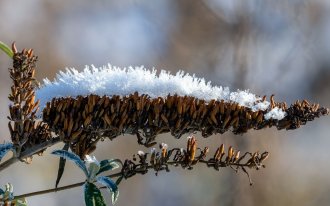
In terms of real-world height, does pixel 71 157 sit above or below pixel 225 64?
below

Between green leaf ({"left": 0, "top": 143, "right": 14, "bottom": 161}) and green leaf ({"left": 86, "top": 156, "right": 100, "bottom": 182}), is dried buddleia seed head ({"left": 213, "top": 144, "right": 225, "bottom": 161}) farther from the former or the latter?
green leaf ({"left": 0, "top": 143, "right": 14, "bottom": 161})

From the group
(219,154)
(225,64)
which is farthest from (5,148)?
(225,64)

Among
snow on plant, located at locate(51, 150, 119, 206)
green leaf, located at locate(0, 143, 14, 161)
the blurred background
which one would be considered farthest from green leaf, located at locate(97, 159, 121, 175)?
the blurred background

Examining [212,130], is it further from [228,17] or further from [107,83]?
[228,17]

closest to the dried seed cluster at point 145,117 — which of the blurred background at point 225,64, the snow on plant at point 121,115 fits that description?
the snow on plant at point 121,115

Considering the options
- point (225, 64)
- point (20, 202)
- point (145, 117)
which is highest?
point (225, 64)

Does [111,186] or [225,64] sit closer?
[111,186]

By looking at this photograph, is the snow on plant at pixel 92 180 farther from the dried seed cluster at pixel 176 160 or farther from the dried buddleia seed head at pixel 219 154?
the dried buddleia seed head at pixel 219 154

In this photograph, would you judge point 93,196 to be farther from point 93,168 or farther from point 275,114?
point 275,114
